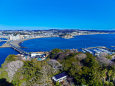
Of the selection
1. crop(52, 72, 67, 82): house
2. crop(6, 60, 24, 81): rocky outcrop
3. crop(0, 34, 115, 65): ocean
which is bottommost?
crop(0, 34, 115, 65): ocean

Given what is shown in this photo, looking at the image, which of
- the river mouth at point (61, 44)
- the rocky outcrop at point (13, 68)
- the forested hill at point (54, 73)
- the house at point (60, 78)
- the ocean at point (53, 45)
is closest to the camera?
the forested hill at point (54, 73)

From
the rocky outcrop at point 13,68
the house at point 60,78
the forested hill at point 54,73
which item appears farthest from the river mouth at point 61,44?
the house at point 60,78

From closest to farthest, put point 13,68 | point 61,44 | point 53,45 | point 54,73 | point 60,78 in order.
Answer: point 60,78
point 54,73
point 13,68
point 53,45
point 61,44

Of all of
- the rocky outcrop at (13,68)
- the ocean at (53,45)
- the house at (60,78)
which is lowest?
the ocean at (53,45)

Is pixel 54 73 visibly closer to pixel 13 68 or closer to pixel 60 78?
pixel 60 78

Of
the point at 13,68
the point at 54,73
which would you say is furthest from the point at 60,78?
the point at 13,68

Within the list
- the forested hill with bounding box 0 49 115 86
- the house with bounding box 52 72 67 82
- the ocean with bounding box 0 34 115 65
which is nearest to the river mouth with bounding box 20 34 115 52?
the ocean with bounding box 0 34 115 65

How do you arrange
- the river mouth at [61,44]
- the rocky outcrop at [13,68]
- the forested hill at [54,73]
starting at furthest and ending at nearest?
the river mouth at [61,44], the rocky outcrop at [13,68], the forested hill at [54,73]

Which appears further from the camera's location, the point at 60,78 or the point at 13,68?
the point at 13,68

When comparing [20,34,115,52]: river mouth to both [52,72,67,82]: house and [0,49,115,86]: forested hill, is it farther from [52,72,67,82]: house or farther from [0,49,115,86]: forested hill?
[52,72,67,82]: house

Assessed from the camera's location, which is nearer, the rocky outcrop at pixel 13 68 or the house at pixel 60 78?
the house at pixel 60 78

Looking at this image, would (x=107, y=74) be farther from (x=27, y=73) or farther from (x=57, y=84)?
(x=27, y=73)

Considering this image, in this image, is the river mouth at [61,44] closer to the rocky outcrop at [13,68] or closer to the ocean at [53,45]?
the ocean at [53,45]

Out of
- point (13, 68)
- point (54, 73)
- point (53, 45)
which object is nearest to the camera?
point (54, 73)
